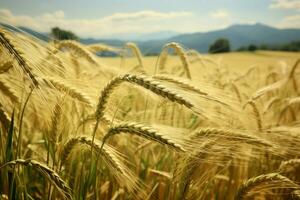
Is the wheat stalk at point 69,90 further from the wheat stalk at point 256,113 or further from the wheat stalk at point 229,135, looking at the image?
the wheat stalk at point 256,113

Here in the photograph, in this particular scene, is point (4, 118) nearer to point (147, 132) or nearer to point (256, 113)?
point (147, 132)

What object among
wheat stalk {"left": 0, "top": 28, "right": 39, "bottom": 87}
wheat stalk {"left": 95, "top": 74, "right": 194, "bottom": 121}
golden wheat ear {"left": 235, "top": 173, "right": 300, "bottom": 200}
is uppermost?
wheat stalk {"left": 0, "top": 28, "right": 39, "bottom": 87}

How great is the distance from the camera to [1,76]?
129cm

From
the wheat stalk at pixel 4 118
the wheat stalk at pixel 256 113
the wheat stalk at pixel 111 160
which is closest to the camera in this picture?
the wheat stalk at pixel 111 160

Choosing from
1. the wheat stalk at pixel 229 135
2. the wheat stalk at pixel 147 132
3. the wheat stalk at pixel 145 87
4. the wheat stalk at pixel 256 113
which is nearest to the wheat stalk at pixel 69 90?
the wheat stalk at pixel 145 87

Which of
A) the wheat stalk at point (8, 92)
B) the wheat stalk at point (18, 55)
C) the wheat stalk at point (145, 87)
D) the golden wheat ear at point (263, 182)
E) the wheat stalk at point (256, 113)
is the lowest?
the golden wheat ear at point (263, 182)

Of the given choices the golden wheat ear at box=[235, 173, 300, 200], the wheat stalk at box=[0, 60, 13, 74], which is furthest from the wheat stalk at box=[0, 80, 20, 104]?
the golden wheat ear at box=[235, 173, 300, 200]

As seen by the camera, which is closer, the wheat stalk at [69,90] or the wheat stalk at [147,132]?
the wheat stalk at [147,132]

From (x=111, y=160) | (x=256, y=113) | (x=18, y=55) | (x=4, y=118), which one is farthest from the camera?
(x=256, y=113)

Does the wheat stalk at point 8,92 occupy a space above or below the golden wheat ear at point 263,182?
above

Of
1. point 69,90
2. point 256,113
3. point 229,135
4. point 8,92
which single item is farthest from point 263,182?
point 8,92

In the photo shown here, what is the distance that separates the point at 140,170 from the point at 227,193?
0.54 meters

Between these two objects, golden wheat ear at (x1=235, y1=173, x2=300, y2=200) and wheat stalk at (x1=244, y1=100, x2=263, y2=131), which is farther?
wheat stalk at (x1=244, y1=100, x2=263, y2=131)

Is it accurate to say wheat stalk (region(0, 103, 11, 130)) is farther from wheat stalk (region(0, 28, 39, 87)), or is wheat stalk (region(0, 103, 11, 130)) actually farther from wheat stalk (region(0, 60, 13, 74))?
wheat stalk (region(0, 28, 39, 87))
